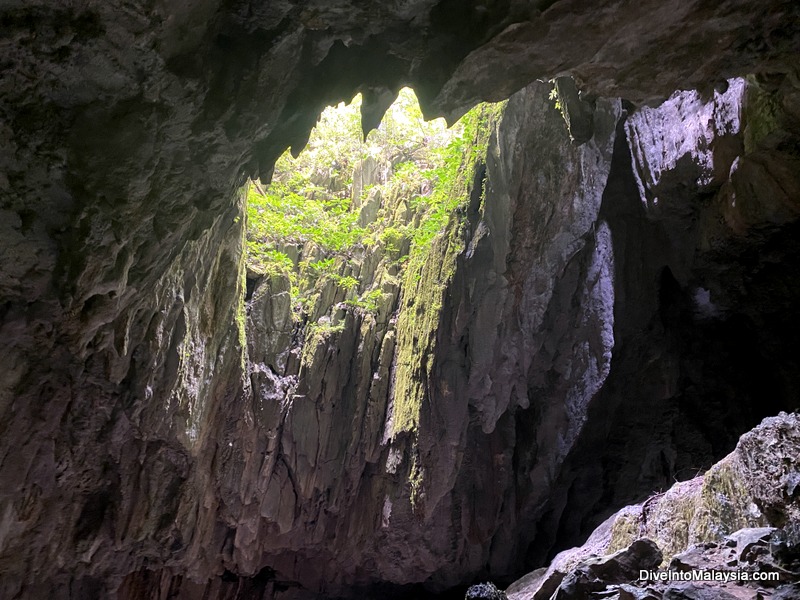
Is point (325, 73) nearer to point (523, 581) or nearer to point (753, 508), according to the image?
point (753, 508)

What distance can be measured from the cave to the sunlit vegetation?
120 millimetres

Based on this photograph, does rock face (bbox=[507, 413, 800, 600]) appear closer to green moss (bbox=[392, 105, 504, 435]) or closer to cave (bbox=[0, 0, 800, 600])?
cave (bbox=[0, 0, 800, 600])

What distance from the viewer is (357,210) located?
11.0 metres

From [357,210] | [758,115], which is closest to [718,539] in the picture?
[758,115]

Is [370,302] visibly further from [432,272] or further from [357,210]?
[357,210]

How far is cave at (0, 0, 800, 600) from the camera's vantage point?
3.78 metres

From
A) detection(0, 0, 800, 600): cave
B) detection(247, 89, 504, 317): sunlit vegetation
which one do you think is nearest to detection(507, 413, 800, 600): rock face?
detection(0, 0, 800, 600): cave

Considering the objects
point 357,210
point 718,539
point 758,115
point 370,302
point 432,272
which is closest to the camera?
point 718,539

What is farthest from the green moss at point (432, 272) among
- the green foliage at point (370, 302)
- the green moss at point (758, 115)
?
the green moss at point (758, 115)

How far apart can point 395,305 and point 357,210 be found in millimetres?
2503

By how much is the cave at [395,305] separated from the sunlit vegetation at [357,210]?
Answer: 0.12 m

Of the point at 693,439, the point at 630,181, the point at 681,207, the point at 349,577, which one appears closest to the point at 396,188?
the point at 630,181

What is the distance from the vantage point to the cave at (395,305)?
12.4ft

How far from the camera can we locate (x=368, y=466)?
9.60 m
